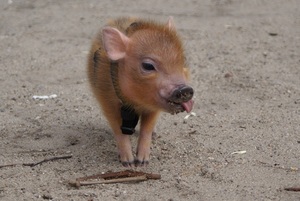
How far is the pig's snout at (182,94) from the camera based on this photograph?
450 centimetres

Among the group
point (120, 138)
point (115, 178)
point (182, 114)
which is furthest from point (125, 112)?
point (182, 114)

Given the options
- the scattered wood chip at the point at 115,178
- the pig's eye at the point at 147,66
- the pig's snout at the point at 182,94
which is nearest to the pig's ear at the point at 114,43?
the pig's eye at the point at 147,66

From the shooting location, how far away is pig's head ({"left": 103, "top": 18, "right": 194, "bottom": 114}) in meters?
4.62

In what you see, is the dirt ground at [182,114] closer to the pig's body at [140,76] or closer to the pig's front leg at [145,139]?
the pig's front leg at [145,139]

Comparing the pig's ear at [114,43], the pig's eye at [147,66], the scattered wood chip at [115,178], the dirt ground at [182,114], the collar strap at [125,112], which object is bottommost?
the dirt ground at [182,114]

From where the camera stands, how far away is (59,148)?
543cm

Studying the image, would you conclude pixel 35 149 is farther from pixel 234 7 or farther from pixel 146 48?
pixel 234 7

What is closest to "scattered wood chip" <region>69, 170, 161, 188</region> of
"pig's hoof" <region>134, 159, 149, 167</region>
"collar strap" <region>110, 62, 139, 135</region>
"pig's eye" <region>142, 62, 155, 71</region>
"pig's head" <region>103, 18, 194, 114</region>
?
"pig's hoof" <region>134, 159, 149, 167</region>

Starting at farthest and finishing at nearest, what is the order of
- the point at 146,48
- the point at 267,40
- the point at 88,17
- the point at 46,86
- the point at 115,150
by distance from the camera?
the point at 88,17 < the point at 267,40 < the point at 46,86 < the point at 115,150 < the point at 146,48

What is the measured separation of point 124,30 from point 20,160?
1.32 m

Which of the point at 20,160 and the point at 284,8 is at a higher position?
the point at 20,160

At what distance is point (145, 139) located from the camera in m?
5.26

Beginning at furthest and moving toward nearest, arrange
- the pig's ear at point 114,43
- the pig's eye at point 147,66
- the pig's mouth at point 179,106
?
1. the pig's ear at point 114,43
2. the pig's eye at point 147,66
3. the pig's mouth at point 179,106

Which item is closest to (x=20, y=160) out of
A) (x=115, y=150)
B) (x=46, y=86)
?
(x=115, y=150)
